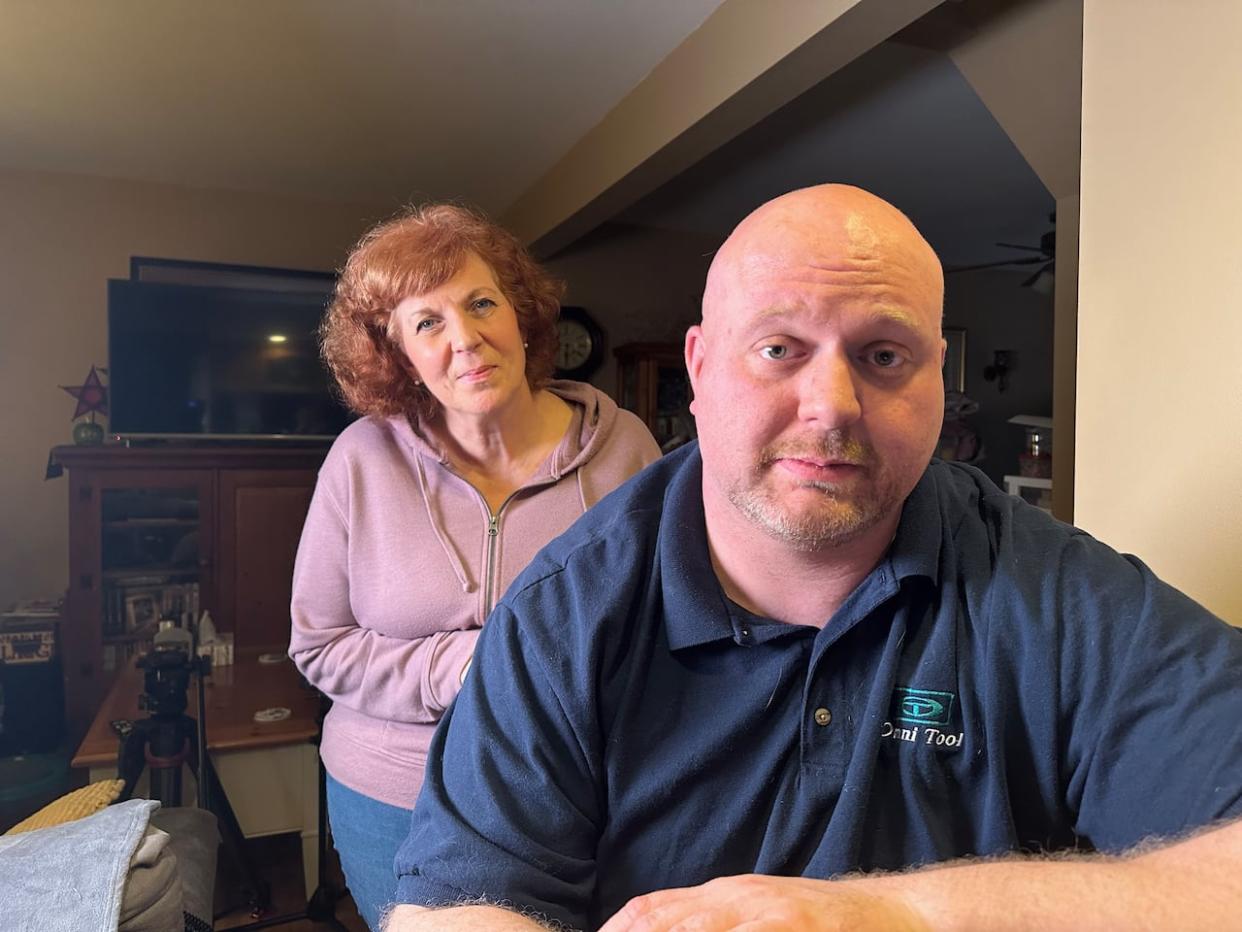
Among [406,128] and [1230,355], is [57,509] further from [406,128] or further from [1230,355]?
[1230,355]

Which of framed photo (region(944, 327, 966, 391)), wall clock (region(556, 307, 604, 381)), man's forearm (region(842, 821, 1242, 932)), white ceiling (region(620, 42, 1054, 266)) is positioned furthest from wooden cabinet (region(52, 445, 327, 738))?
framed photo (region(944, 327, 966, 391))

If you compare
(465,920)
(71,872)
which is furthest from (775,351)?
(71,872)

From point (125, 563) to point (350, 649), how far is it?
2706mm

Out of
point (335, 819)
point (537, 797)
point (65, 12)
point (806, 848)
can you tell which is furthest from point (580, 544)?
point (65, 12)

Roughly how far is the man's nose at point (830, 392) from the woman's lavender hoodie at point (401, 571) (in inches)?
23.4

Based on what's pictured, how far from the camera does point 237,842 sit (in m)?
2.40

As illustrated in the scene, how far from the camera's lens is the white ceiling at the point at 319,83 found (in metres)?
2.24

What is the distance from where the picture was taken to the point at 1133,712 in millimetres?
708

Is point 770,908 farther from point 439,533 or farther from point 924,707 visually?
point 439,533

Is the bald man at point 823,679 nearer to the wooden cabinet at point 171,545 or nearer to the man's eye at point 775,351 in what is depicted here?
the man's eye at point 775,351

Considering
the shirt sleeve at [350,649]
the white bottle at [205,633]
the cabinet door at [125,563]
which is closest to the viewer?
the shirt sleeve at [350,649]

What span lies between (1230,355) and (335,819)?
1.38 m

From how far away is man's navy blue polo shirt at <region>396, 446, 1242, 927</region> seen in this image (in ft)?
2.38

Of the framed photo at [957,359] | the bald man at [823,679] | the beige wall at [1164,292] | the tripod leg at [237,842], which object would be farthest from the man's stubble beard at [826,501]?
the framed photo at [957,359]
